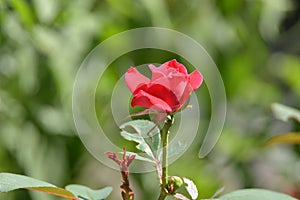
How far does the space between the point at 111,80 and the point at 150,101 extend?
1029 millimetres

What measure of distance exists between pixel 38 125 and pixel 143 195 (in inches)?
13.9

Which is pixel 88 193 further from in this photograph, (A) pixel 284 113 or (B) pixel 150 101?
(A) pixel 284 113

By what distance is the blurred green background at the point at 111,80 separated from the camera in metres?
1.40

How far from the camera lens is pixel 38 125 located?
151 centimetres

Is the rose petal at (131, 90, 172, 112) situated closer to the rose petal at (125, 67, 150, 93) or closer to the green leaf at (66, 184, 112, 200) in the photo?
the rose petal at (125, 67, 150, 93)

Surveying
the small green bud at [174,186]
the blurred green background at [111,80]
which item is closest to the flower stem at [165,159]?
the small green bud at [174,186]

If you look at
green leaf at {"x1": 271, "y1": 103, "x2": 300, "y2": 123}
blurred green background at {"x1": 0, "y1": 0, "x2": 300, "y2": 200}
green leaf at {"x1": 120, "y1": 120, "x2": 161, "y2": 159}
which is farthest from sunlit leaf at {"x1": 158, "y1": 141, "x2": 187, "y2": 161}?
blurred green background at {"x1": 0, "y1": 0, "x2": 300, "y2": 200}

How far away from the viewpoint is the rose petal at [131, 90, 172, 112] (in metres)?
0.57

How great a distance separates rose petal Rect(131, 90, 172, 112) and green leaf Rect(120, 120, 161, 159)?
37 mm

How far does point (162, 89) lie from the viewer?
0.57 metres

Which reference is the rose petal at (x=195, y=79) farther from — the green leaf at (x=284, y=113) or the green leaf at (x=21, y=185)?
the green leaf at (x=284, y=113)

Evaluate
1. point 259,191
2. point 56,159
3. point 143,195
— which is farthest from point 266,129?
point 259,191

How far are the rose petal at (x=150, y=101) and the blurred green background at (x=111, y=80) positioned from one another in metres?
0.63

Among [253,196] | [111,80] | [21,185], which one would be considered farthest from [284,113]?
[111,80]
